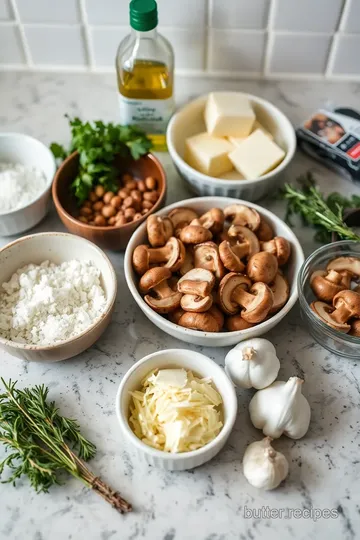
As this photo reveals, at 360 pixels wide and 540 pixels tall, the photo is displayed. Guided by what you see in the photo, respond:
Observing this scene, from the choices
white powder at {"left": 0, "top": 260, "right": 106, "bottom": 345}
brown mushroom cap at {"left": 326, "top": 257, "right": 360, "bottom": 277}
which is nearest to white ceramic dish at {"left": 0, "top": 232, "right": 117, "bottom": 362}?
white powder at {"left": 0, "top": 260, "right": 106, "bottom": 345}

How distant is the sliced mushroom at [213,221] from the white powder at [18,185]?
36cm

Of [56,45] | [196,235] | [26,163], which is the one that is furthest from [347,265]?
[56,45]

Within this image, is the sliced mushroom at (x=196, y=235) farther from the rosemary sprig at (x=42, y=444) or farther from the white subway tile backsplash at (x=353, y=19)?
the white subway tile backsplash at (x=353, y=19)

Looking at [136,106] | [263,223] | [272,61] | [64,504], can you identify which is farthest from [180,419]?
[272,61]

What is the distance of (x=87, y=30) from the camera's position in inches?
57.4

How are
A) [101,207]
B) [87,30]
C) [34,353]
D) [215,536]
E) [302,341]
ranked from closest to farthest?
[215,536], [34,353], [302,341], [101,207], [87,30]

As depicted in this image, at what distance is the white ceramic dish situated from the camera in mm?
1048

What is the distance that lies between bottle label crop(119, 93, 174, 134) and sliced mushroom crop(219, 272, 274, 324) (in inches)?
18.0

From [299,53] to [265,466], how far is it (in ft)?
3.34

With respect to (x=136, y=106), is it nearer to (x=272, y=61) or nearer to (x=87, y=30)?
(x=87, y=30)

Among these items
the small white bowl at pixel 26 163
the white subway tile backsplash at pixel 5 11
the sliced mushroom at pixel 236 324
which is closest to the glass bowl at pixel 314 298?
the sliced mushroom at pixel 236 324

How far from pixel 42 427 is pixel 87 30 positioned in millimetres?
964

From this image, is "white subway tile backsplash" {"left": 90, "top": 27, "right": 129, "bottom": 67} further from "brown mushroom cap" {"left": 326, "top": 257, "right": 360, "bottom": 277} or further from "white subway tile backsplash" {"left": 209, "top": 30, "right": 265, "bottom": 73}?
"brown mushroom cap" {"left": 326, "top": 257, "right": 360, "bottom": 277}

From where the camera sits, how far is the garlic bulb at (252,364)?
1.02 metres
